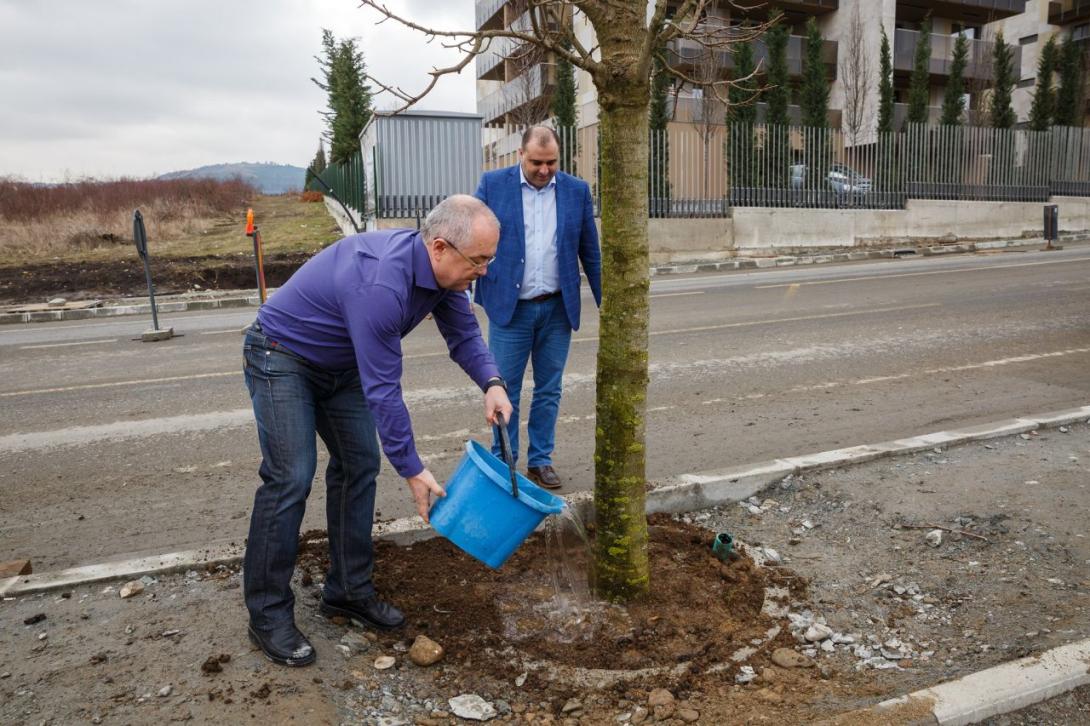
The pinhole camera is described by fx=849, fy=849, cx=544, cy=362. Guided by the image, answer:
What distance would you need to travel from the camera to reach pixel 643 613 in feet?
11.2

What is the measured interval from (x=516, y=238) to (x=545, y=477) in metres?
1.39

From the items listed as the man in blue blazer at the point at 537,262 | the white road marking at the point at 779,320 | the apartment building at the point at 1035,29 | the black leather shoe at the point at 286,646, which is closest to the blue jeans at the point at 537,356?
the man in blue blazer at the point at 537,262

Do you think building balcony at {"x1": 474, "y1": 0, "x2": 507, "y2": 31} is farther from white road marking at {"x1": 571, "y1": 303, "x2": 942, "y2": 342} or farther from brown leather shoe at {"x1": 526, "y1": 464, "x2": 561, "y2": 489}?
brown leather shoe at {"x1": 526, "y1": 464, "x2": 561, "y2": 489}

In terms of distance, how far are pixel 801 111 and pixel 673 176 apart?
12.9 metres

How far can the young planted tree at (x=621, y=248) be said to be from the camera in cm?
309

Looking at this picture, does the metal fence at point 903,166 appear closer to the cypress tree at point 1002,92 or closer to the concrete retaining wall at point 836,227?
the concrete retaining wall at point 836,227

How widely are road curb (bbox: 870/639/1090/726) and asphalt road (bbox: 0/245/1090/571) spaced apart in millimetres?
2419

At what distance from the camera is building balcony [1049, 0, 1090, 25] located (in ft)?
145

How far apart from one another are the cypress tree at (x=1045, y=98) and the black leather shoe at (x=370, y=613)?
123 ft

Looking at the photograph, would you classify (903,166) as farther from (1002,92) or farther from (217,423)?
(217,423)

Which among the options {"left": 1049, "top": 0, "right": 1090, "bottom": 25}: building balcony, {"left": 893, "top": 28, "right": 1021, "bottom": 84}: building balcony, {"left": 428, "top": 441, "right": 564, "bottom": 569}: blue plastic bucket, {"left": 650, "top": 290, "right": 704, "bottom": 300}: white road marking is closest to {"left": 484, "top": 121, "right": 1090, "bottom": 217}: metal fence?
{"left": 650, "top": 290, "right": 704, "bottom": 300}: white road marking

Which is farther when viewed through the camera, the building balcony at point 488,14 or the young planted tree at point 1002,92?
the building balcony at point 488,14

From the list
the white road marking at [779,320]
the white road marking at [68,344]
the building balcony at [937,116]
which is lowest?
the white road marking at [68,344]

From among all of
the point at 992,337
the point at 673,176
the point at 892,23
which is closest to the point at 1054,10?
the point at 892,23
